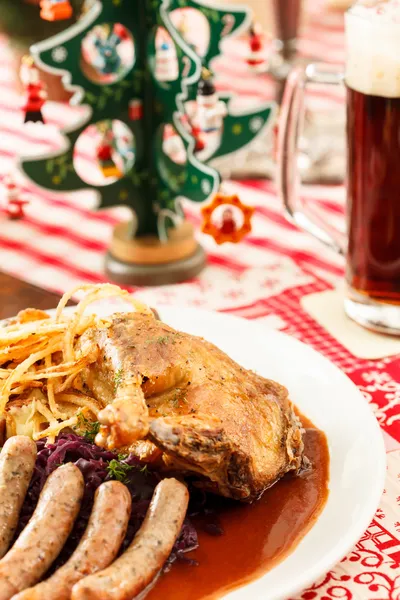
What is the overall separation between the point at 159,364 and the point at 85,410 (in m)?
0.28

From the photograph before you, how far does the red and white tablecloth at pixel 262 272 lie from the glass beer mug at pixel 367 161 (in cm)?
26

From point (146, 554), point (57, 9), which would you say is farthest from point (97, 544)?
point (57, 9)

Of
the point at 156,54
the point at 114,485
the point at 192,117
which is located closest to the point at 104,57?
the point at 156,54

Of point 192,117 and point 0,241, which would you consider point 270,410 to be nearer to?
point 192,117

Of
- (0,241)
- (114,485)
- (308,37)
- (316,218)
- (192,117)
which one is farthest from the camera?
(308,37)

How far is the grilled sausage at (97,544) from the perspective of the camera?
6.40 ft

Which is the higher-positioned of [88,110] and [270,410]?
[88,110]

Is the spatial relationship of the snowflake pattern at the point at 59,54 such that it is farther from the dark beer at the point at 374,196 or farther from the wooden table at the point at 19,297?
the dark beer at the point at 374,196

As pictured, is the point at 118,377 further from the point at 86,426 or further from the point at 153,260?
the point at 153,260

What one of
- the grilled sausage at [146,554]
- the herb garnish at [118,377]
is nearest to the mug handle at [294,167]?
the herb garnish at [118,377]

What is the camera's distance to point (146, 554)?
2.07 m

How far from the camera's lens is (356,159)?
3.42 meters

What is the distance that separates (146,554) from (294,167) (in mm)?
2077

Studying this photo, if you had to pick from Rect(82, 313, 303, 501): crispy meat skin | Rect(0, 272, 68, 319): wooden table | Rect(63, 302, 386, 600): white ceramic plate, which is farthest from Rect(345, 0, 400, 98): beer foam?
Rect(0, 272, 68, 319): wooden table
